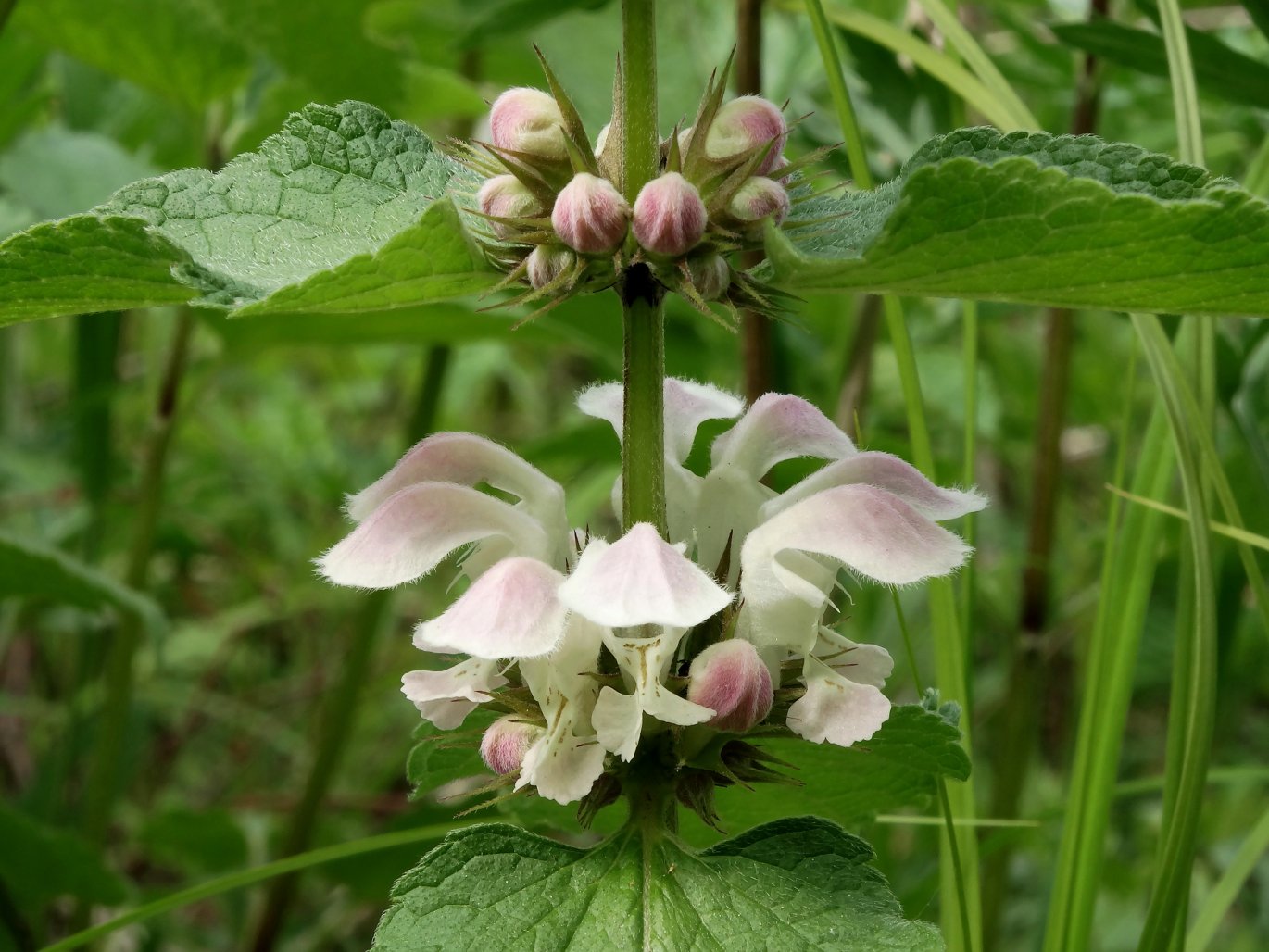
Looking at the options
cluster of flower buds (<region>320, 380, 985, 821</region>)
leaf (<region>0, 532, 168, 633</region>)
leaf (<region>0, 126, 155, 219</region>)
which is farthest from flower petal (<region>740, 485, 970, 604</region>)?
leaf (<region>0, 126, 155, 219</region>)

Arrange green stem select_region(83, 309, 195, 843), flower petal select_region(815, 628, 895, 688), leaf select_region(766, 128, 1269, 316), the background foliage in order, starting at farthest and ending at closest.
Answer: green stem select_region(83, 309, 195, 843), the background foliage, flower petal select_region(815, 628, 895, 688), leaf select_region(766, 128, 1269, 316)

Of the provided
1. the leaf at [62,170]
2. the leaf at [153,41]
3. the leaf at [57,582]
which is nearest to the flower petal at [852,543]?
the leaf at [57,582]

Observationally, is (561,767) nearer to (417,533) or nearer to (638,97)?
(417,533)

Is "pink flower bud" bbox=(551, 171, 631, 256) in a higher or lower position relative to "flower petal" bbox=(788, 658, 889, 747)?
higher

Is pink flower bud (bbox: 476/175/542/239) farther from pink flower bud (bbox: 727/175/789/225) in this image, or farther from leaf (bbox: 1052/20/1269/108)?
leaf (bbox: 1052/20/1269/108)

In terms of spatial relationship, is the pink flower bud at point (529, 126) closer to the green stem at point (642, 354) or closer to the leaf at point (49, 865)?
the green stem at point (642, 354)

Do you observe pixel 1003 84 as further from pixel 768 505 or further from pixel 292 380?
pixel 292 380

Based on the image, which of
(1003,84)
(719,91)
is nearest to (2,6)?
(719,91)

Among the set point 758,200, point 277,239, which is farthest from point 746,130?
point 277,239
